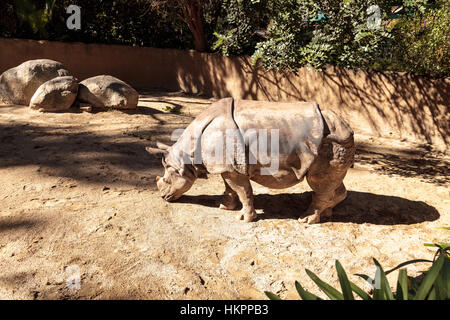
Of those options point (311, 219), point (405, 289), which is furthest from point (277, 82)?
point (405, 289)

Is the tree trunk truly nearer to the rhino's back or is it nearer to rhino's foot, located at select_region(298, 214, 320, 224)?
the rhino's back

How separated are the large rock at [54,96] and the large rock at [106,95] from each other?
11.1 inches

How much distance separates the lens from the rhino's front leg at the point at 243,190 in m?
4.17

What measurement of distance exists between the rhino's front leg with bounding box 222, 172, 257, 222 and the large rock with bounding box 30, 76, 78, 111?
5628 mm

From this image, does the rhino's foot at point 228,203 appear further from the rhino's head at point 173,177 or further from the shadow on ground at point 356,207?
the rhino's head at point 173,177

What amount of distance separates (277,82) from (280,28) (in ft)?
10.3

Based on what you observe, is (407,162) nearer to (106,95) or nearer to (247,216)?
(247,216)

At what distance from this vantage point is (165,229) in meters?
4.06

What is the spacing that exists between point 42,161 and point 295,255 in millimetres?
4233

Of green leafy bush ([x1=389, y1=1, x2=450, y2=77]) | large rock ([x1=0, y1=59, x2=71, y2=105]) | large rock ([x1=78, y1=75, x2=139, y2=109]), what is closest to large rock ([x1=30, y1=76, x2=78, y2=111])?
large rock ([x1=78, y1=75, x2=139, y2=109])

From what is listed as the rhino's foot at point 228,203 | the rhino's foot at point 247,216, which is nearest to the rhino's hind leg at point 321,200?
the rhino's foot at point 247,216

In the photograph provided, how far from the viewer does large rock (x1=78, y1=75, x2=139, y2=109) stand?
848 cm
